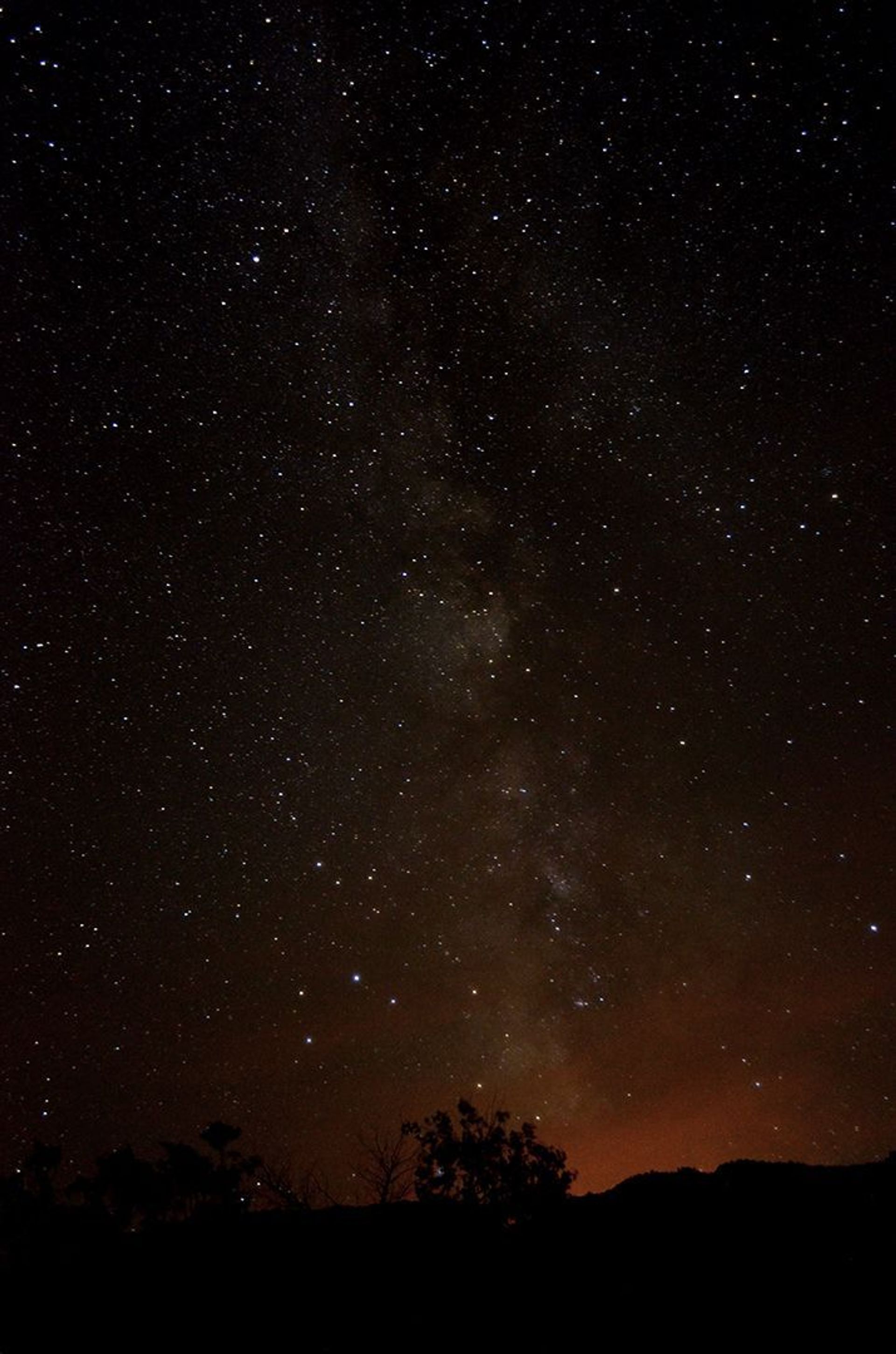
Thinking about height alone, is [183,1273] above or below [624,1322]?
above

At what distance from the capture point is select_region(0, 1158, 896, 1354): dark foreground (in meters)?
8.27

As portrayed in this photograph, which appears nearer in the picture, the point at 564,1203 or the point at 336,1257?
the point at 336,1257

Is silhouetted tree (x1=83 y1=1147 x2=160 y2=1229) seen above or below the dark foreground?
above

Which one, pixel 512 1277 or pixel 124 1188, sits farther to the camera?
pixel 124 1188


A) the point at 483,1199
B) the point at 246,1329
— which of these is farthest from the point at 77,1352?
the point at 483,1199

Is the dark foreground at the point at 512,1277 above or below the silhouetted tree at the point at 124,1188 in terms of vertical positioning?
below

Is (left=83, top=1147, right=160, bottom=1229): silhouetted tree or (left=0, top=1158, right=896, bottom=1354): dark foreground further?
(left=83, top=1147, right=160, bottom=1229): silhouetted tree

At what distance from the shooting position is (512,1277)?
10023 millimetres

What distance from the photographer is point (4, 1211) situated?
15414mm

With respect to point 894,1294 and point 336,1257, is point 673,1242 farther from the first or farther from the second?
point 336,1257

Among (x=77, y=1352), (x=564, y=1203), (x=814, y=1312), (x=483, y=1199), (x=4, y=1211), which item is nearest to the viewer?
(x=814, y=1312)

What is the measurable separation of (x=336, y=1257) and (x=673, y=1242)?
15.1 feet

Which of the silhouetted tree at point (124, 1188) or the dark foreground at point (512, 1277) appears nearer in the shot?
the dark foreground at point (512, 1277)

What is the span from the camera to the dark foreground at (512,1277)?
27.1 ft
